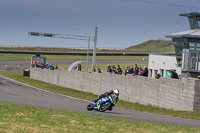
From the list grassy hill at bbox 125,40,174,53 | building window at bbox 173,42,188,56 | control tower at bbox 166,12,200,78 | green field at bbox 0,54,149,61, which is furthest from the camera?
grassy hill at bbox 125,40,174,53

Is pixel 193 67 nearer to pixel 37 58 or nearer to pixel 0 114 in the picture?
pixel 0 114

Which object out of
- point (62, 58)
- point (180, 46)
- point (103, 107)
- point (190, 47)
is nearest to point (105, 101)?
point (103, 107)

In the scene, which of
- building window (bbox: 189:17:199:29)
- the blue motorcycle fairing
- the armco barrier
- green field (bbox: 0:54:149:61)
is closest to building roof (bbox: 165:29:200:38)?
building window (bbox: 189:17:199:29)

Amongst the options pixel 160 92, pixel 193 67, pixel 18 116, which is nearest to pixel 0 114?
pixel 18 116

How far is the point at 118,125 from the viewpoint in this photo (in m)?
11.1

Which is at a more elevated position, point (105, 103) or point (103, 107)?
point (105, 103)

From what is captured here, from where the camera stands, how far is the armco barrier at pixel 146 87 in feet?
64.4

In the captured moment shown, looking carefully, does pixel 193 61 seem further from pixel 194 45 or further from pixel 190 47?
pixel 190 47

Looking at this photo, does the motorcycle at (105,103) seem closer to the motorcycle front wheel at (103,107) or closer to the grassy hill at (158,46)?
the motorcycle front wheel at (103,107)

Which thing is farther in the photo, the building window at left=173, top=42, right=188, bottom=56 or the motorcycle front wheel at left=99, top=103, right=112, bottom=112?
the building window at left=173, top=42, right=188, bottom=56

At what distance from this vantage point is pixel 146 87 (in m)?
24.6

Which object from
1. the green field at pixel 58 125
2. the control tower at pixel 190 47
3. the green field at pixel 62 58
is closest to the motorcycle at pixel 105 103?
the green field at pixel 58 125

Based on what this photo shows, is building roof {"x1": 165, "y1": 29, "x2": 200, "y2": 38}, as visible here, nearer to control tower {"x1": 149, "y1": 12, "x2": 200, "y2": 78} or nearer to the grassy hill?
control tower {"x1": 149, "y1": 12, "x2": 200, "y2": 78}

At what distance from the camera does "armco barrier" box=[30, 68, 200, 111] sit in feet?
64.4
